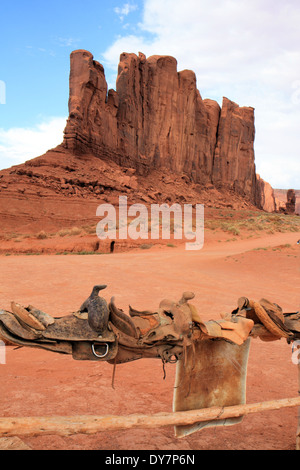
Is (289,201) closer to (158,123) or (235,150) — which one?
(235,150)

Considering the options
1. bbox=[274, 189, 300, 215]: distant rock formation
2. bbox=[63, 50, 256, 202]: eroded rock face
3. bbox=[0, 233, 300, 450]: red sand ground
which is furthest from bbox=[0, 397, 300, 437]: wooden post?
bbox=[274, 189, 300, 215]: distant rock formation

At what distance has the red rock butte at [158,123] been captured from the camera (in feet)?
145

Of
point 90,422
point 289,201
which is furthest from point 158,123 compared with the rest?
point 90,422

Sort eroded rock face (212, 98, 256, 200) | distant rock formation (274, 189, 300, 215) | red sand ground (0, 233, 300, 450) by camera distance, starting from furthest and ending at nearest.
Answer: distant rock formation (274, 189, 300, 215) → eroded rock face (212, 98, 256, 200) → red sand ground (0, 233, 300, 450)

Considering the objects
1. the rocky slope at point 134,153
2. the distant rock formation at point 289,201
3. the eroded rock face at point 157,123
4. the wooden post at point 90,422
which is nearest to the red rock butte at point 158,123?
the eroded rock face at point 157,123

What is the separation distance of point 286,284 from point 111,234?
16697mm

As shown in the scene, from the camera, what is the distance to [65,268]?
14.0 metres

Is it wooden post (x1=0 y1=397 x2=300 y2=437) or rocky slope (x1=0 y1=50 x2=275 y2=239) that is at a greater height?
rocky slope (x1=0 y1=50 x2=275 y2=239)

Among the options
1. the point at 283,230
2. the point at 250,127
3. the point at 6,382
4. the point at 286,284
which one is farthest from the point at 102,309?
the point at 250,127

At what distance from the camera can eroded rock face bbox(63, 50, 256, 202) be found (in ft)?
145

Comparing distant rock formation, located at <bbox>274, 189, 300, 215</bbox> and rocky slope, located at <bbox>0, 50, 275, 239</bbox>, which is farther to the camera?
distant rock formation, located at <bbox>274, 189, 300, 215</bbox>

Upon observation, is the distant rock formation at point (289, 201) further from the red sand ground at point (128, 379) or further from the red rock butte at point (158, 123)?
the red sand ground at point (128, 379)

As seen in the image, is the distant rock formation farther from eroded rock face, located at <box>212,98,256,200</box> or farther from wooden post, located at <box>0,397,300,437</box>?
wooden post, located at <box>0,397,300,437</box>
